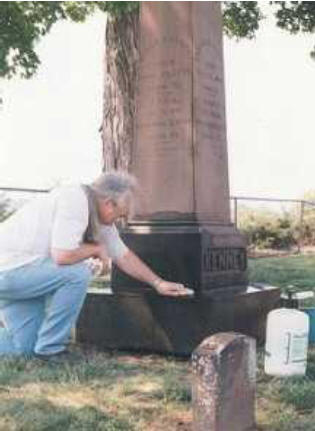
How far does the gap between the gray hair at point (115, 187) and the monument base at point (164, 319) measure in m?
0.87

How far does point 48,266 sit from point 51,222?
0.86 ft

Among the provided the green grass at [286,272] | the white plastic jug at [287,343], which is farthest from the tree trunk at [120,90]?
the white plastic jug at [287,343]

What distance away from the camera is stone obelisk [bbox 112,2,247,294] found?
541cm

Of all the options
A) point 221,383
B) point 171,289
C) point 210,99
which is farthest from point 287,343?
point 210,99

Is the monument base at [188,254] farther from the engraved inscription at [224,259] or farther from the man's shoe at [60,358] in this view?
the man's shoe at [60,358]

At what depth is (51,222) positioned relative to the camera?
4.74 m

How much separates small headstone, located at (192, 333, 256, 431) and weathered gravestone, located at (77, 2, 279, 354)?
6.01 ft

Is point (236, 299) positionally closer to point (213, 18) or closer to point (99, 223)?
point (99, 223)

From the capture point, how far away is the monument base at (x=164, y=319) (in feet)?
16.7

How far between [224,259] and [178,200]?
1.68ft

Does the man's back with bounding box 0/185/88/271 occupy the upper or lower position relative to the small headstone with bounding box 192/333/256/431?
upper

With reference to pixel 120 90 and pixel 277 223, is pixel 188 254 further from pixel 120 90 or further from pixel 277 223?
pixel 277 223

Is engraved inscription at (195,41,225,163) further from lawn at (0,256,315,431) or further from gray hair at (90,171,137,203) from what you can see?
lawn at (0,256,315,431)

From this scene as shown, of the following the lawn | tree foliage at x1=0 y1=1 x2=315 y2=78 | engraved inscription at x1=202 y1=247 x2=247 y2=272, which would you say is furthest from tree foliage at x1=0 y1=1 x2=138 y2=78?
the lawn
